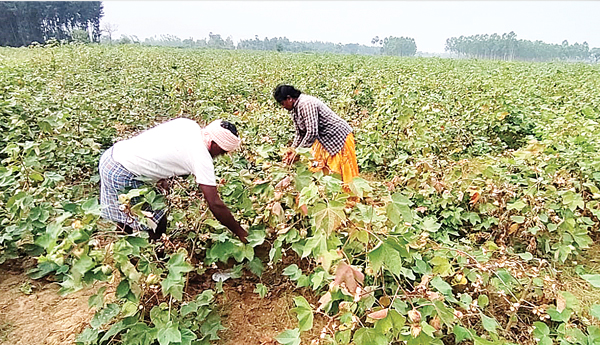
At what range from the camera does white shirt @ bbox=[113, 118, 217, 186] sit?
2.18 m

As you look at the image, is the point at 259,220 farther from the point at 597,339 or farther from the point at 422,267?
the point at 597,339

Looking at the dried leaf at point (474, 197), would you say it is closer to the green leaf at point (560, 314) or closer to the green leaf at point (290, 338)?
the green leaf at point (560, 314)


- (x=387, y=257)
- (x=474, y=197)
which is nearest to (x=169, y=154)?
(x=387, y=257)

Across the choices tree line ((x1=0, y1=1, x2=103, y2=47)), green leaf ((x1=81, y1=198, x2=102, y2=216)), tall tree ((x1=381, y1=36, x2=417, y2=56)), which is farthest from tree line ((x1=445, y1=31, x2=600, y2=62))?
green leaf ((x1=81, y1=198, x2=102, y2=216))

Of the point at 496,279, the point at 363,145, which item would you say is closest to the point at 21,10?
the point at 363,145

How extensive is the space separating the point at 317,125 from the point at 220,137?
155 centimetres

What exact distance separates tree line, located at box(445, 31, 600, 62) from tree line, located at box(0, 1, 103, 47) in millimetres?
72724

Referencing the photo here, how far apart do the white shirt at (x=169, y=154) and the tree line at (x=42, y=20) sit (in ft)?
138

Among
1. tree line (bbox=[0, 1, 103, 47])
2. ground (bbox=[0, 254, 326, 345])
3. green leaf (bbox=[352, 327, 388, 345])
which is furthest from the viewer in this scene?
tree line (bbox=[0, 1, 103, 47])

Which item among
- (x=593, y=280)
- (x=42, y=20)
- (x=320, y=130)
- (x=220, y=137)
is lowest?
(x=593, y=280)

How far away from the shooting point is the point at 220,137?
2.23 m

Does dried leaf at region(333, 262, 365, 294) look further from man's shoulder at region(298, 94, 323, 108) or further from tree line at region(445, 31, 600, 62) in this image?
tree line at region(445, 31, 600, 62)

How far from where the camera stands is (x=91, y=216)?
5.49ft

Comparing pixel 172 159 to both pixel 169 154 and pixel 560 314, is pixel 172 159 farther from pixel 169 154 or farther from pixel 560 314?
pixel 560 314
